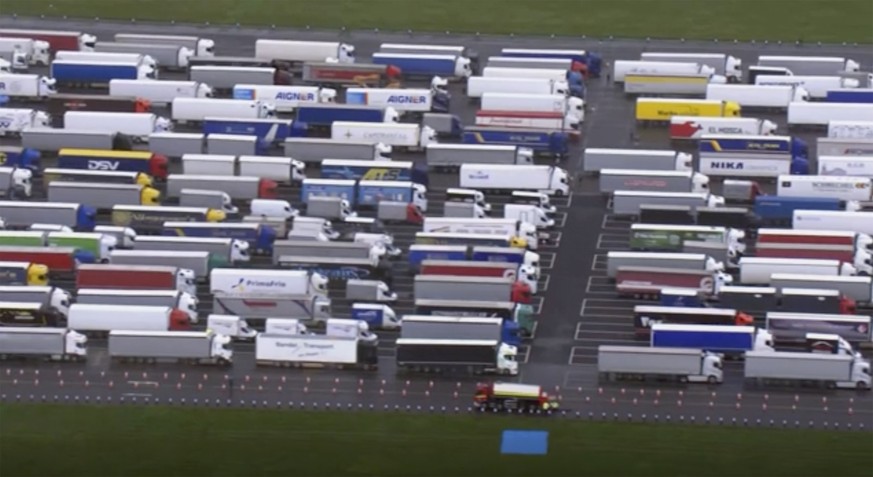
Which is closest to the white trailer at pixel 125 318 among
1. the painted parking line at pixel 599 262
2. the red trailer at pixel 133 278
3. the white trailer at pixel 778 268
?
the red trailer at pixel 133 278

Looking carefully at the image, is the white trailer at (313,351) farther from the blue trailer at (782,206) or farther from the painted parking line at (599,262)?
the blue trailer at (782,206)

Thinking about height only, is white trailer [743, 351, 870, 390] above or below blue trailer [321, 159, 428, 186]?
below

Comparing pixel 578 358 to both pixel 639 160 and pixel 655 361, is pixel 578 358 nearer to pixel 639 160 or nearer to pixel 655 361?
pixel 655 361

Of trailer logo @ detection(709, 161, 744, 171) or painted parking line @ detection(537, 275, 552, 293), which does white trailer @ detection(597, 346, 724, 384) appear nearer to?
painted parking line @ detection(537, 275, 552, 293)

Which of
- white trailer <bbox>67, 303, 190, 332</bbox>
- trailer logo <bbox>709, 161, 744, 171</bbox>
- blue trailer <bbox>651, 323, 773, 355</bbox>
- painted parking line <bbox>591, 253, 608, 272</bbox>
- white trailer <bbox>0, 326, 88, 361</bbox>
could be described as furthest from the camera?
trailer logo <bbox>709, 161, 744, 171</bbox>

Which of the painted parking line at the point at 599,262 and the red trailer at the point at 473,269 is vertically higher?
the painted parking line at the point at 599,262

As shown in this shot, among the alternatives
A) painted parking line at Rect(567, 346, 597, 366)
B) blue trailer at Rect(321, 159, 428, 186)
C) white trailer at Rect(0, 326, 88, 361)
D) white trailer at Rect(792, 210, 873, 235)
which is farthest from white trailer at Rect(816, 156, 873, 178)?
white trailer at Rect(0, 326, 88, 361)
